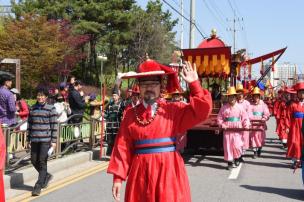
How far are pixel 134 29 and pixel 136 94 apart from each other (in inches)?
1242

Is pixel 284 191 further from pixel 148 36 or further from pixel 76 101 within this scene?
pixel 148 36

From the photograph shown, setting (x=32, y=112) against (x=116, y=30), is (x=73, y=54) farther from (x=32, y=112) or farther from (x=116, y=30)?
(x=32, y=112)

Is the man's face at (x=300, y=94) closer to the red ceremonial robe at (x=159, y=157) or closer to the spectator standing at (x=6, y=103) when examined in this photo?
the spectator standing at (x=6, y=103)

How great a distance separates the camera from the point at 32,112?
7.66 m

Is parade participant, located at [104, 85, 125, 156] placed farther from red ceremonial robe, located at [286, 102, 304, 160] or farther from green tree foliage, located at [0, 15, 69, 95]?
green tree foliage, located at [0, 15, 69, 95]

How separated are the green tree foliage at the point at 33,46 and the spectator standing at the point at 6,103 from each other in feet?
69.4

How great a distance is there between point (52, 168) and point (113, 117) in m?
2.79

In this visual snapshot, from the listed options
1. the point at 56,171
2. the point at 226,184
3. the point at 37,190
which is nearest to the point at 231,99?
Result: the point at 226,184

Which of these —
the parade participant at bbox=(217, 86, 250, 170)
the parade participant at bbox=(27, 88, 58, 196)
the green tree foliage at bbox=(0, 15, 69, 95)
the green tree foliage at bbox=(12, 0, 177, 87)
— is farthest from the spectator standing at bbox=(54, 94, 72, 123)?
the green tree foliage at bbox=(12, 0, 177, 87)

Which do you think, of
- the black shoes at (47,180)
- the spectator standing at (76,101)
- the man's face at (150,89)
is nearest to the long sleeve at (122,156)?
the man's face at (150,89)

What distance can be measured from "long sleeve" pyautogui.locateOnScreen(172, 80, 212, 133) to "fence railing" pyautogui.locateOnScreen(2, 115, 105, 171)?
447 centimetres

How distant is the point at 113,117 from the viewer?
11602 millimetres

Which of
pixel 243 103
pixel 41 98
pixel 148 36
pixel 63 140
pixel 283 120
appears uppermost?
pixel 148 36

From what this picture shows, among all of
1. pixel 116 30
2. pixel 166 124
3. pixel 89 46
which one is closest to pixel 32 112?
pixel 166 124
